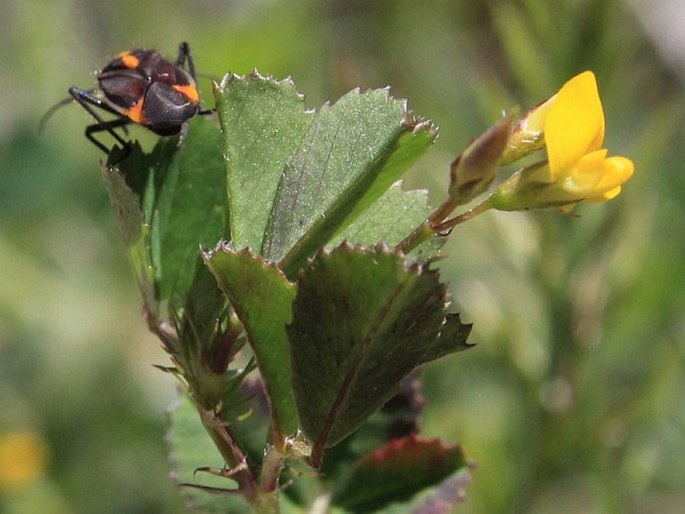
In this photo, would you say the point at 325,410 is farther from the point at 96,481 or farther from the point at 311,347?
the point at 96,481

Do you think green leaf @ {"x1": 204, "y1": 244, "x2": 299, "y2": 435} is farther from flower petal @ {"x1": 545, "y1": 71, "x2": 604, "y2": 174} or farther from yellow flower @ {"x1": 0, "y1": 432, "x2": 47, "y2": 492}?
yellow flower @ {"x1": 0, "y1": 432, "x2": 47, "y2": 492}

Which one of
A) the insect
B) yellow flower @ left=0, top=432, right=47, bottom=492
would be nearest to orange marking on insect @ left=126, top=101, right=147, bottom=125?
the insect

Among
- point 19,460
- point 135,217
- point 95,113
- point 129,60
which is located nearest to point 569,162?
point 135,217

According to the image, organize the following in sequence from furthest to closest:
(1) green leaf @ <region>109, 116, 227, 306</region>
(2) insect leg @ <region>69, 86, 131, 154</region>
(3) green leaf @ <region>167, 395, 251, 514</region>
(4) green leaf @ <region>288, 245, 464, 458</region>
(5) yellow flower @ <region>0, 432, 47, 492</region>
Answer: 1. (5) yellow flower @ <region>0, 432, 47, 492</region>
2. (2) insect leg @ <region>69, 86, 131, 154</region>
3. (3) green leaf @ <region>167, 395, 251, 514</region>
4. (1) green leaf @ <region>109, 116, 227, 306</region>
5. (4) green leaf @ <region>288, 245, 464, 458</region>

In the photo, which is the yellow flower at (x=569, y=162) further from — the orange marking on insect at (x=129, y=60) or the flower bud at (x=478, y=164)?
the orange marking on insect at (x=129, y=60)

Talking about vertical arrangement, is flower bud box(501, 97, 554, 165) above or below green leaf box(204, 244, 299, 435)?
above

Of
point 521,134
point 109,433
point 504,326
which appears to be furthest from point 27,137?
point 521,134
